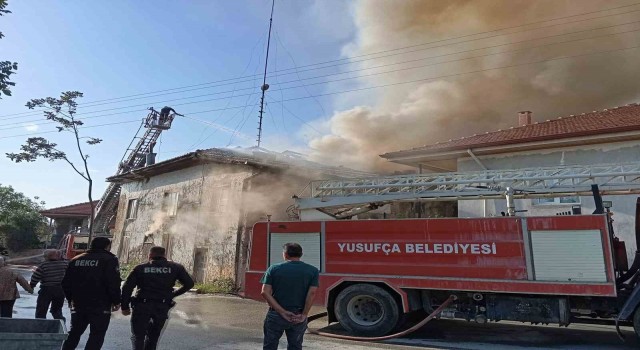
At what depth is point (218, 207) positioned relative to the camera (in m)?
14.6

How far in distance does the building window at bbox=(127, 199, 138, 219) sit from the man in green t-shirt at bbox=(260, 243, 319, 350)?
56.1 feet

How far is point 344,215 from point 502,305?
137 inches

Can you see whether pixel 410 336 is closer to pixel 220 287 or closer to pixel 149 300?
pixel 149 300

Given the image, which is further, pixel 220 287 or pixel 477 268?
pixel 220 287

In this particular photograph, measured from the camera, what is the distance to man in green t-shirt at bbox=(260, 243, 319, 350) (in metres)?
3.68

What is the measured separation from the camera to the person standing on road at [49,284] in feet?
18.7

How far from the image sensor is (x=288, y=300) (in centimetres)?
368

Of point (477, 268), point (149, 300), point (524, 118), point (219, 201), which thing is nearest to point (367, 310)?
point (477, 268)

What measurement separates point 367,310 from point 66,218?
1307 inches

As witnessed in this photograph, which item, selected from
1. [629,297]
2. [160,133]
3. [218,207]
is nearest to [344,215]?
[629,297]

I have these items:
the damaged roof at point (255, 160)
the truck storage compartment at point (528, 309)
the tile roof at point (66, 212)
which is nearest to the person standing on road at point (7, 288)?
the truck storage compartment at point (528, 309)

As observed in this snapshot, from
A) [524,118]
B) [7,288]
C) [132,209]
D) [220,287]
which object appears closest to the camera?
[7,288]

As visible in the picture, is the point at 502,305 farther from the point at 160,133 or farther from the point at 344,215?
the point at 160,133

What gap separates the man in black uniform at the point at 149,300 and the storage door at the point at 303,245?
336 centimetres
